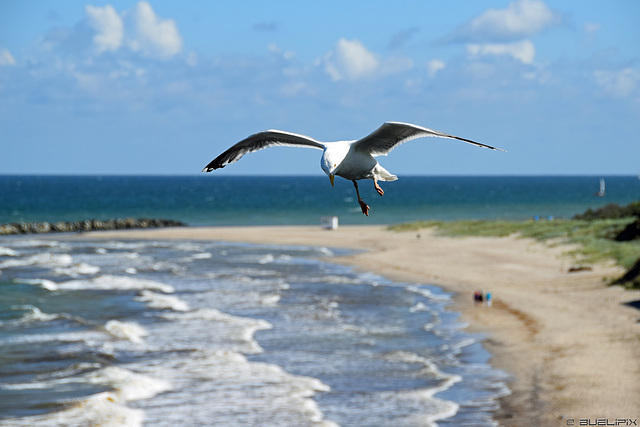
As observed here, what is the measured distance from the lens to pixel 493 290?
111ft

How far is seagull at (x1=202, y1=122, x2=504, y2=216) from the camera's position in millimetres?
7738

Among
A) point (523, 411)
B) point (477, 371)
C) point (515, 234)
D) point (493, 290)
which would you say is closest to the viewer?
point (523, 411)

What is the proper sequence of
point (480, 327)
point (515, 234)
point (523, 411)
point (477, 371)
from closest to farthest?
1. point (523, 411)
2. point (477, 371)
3. point (480, 327)
4. point (515, 234)

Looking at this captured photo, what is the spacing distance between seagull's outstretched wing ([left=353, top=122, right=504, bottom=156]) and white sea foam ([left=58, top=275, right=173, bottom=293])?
2867 cm

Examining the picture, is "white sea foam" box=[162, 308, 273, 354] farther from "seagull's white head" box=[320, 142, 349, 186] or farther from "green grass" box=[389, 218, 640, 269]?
"green grass" box=[389, 218, 640, 269]

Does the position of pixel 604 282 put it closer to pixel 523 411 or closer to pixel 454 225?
pixel 523 411

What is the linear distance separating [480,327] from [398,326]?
3030 mm

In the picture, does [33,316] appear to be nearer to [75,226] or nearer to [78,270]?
[78,270]

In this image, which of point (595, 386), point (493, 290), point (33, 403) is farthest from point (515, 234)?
point (33, 403)

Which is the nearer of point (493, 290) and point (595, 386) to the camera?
point (595, 386)

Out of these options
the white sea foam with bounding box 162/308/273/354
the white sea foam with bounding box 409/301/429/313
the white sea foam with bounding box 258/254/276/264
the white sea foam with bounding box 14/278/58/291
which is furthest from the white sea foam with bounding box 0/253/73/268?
the white sea foam with bounding box 409/301/429/313

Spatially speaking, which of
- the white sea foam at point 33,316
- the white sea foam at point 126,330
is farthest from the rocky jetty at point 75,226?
the white sea foam at point 126,330

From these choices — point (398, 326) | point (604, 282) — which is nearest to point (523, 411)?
point (398, 326)

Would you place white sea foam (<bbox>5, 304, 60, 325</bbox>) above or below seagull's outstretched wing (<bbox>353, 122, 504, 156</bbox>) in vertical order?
below
